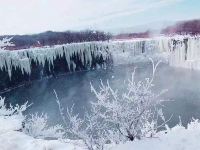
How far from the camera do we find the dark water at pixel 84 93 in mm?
26097

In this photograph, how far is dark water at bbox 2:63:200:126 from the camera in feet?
85.6

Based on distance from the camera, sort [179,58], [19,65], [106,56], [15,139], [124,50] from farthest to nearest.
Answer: [124,50], [106,56], [179,58], [19,65], [15,139]

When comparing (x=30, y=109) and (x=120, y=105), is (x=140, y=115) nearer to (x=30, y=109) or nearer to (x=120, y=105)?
(x=120, y=105)

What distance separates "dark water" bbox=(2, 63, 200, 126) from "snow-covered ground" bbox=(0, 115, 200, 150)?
12.9 m

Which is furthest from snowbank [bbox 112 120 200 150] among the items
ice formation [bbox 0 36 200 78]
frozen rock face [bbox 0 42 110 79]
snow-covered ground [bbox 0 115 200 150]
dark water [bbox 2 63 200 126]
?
frozen rock face [bbox 0 42 110 79]

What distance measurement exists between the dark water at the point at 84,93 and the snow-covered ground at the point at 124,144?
12.9 meters

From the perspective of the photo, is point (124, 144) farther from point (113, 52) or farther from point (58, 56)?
point (113, 52)

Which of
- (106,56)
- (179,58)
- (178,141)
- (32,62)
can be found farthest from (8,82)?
(178,141)

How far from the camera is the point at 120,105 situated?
7.73 meters

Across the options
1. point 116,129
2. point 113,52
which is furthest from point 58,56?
point 116,129

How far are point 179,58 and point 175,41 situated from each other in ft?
15.0

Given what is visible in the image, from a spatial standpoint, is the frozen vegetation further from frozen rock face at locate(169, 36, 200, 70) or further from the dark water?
frozen rock face at locate(169, 36, 200, 70)

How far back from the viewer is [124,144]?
714 centimetres

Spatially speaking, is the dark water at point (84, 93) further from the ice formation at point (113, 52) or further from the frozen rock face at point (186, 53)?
the ice formation at point (113, 52)
